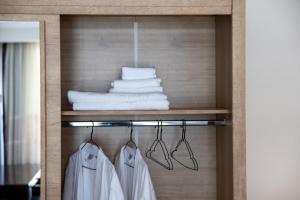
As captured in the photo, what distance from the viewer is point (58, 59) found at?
206cm

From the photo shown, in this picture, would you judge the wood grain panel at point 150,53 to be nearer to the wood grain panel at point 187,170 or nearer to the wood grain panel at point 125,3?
the wood grain panel at point 187,170

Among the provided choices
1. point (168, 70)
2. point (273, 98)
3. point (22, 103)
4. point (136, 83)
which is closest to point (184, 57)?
point (168, 70)

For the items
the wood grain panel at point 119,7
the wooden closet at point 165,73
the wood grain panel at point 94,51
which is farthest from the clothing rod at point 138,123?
the wood grain panel at point 119,7

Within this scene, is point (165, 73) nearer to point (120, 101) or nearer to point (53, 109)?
point (120, 101)

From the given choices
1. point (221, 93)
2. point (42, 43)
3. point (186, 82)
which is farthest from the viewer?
point (186, 82)

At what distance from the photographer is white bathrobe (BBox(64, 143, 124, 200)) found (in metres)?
2.17

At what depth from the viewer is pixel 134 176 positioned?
2293 mm

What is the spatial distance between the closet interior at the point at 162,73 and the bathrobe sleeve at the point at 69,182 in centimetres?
8

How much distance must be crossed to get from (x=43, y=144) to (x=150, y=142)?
71cm

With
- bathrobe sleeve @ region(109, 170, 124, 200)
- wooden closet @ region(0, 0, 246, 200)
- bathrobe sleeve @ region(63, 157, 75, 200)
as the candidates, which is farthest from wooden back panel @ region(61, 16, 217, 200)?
bathrobe sleeve @ region(109, 170, 124, 200)

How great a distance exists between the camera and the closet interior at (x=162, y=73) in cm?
248

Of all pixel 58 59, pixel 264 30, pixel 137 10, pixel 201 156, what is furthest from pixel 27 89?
pixel 264 30

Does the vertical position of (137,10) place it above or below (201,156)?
above

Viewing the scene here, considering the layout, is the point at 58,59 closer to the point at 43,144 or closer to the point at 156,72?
the point at 43,144
